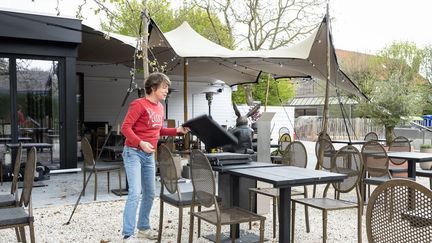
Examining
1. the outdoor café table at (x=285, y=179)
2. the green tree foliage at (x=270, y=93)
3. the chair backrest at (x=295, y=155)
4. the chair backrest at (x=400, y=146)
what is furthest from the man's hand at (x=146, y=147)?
the green tree foliage at (x=270, y=93)

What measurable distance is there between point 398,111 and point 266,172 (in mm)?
9525

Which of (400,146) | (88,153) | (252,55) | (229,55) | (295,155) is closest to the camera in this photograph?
(295,155)

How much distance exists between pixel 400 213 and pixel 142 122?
2.43 meters

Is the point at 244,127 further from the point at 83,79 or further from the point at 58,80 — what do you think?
the point at 83,79

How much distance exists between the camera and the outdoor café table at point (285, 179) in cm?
314

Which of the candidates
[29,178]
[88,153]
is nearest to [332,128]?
[88,153]

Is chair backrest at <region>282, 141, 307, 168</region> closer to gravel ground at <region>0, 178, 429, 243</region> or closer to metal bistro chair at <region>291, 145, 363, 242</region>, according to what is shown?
gravel ground at <region>0, 178, 429, 243</region>

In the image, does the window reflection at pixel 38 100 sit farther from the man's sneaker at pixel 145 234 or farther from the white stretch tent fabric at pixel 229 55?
the man's sneaker at pixel 145 234

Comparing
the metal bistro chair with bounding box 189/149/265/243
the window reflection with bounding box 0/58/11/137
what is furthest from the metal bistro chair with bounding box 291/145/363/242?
the window reflection with bounding box 0/58/11/137

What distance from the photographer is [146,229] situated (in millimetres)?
4109

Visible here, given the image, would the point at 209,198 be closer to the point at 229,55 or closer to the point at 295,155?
the point at 295,155

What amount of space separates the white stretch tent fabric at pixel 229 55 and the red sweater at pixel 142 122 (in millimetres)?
3027

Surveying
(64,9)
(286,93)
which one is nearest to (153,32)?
(64,9)

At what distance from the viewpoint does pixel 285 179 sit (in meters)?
3.14
